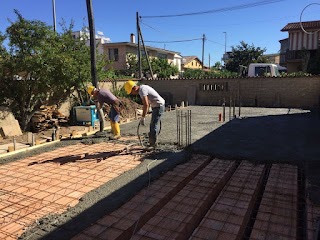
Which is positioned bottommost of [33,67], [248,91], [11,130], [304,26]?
[11,130]

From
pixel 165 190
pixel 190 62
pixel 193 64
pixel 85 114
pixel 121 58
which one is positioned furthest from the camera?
pixel 193 64

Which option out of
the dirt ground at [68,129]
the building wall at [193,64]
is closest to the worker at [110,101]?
the dirt ground at [68,129]

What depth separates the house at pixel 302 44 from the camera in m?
22.9

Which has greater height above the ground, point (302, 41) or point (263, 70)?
point (302, 41)

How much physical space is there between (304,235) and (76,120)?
9320 millimetres

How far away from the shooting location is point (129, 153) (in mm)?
5617

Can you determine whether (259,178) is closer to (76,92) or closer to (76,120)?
(76,120)

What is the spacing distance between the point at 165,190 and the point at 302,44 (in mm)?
24635

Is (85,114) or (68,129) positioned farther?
(85,114)

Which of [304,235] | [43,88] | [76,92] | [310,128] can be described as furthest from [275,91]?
[304,235]

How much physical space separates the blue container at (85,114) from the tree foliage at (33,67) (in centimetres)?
103

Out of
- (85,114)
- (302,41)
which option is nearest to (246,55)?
(302,41)

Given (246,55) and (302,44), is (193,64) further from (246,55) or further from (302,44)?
(302,44)

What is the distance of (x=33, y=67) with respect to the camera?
8.86 metres
